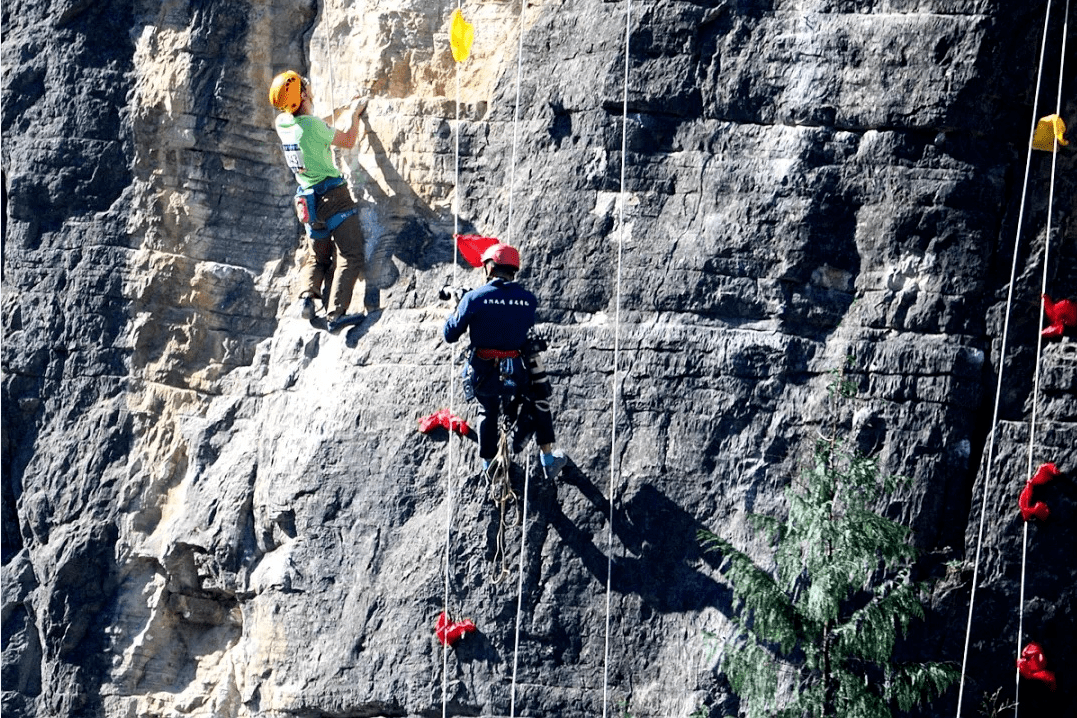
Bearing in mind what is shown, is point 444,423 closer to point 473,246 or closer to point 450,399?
point 450,399

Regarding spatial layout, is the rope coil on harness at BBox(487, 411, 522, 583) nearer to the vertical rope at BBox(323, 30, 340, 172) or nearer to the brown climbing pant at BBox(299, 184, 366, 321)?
the brown climbing pant at BBox(299, 184, 366, 321)

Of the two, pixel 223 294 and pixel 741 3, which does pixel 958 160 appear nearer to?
pixel 741 3

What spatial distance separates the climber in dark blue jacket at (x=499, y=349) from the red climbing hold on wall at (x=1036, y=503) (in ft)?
9.07

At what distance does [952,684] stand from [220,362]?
5365 millimetres

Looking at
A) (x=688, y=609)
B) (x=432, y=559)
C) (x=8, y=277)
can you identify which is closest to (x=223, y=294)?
(x=8, y=277)

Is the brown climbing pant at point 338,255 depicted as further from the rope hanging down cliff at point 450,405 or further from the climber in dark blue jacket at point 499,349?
the climber in dark blue jacket at point 499,349

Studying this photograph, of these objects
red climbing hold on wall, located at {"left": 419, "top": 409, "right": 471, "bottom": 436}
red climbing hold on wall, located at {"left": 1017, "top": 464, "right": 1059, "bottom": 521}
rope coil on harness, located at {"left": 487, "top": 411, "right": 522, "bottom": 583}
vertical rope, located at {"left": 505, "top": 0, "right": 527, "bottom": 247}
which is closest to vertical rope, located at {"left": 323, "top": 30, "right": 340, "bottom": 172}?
vertical rope, located at {"left": 505, "top": 0, "right": 527, "bottom": 247}

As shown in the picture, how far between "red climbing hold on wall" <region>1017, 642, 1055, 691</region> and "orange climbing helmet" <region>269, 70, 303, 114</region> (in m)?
5.69

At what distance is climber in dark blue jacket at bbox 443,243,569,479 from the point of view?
11672 millimetres

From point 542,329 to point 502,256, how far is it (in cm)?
79

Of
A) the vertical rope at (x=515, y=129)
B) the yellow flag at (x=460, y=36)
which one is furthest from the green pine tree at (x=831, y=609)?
the yellow flag at (x=460, y=36)

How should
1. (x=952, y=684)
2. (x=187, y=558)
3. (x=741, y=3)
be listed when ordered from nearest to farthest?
(x=952, y=684) < (x=741, y=3) < (x=187, y=558)

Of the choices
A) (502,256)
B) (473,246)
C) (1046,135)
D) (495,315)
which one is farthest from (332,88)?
(1046,135)

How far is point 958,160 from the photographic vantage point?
11.9 m
